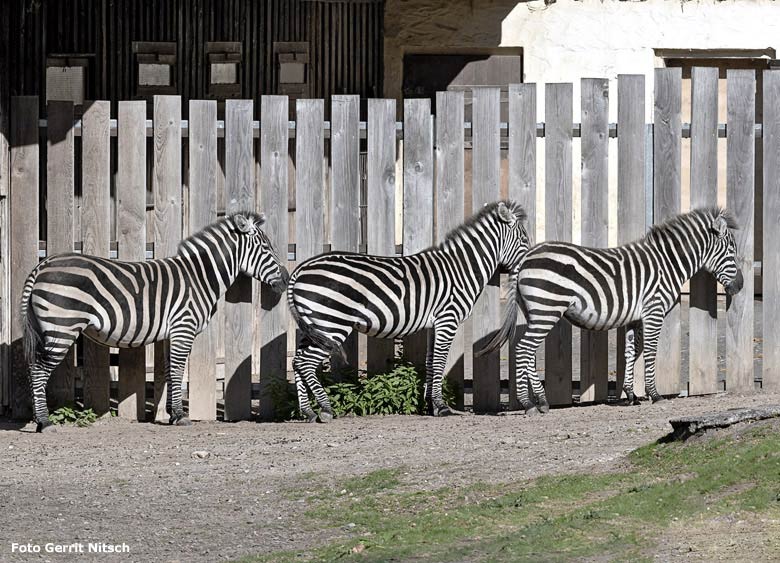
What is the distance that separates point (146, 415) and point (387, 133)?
2904 millimetres

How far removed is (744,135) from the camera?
33.4ft

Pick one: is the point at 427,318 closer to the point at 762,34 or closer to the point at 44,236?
the point at 44,236

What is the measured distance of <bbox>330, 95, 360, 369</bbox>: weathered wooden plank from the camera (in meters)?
9.95

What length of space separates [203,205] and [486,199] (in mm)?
2200

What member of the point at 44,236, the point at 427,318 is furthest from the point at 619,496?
the point at 44,236

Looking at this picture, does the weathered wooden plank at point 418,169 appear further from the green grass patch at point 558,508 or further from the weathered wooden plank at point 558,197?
the green grass patch at point 558,508

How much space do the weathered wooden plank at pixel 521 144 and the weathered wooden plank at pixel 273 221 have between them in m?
1.76

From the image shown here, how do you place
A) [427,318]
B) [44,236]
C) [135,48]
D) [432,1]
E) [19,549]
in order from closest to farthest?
[19,549] → [427,318] → [44,236] → [135,48] → [432,1]

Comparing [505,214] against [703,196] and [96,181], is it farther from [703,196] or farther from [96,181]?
[96,181]

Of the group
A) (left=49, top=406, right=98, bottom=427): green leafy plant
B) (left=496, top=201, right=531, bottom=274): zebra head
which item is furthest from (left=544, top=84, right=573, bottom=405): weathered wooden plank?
(left=49, top=406, right=98, bottom=427): green leafy plant

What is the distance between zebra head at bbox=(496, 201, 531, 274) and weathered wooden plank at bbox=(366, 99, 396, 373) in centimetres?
85

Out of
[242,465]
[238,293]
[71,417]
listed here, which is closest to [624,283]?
[238,293]

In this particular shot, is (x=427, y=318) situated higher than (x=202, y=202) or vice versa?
(x=202, y=202)

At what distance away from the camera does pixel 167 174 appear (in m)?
9.87
